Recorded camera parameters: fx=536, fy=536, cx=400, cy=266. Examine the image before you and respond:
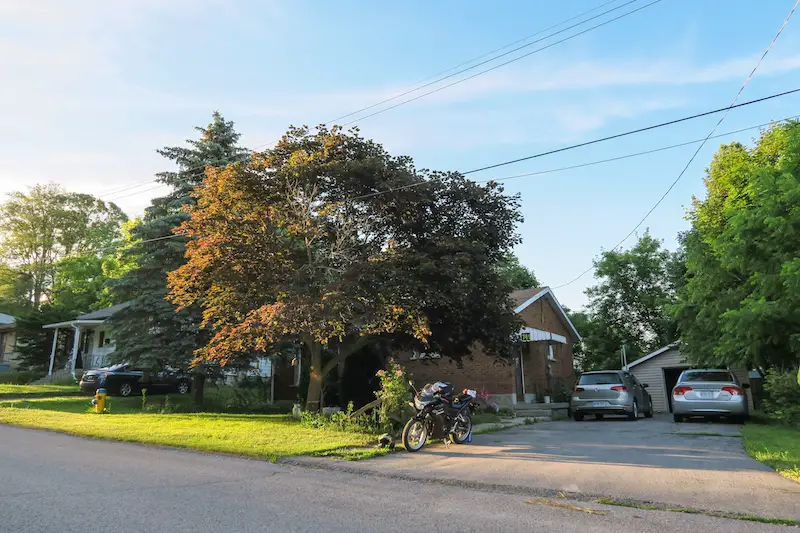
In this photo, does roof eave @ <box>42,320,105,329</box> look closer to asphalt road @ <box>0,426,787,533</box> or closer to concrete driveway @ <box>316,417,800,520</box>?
asphalt road @ <box>0,426,787,533</box>

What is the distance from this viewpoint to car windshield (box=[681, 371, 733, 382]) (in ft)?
50.5

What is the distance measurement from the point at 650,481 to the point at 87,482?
6.95 meters

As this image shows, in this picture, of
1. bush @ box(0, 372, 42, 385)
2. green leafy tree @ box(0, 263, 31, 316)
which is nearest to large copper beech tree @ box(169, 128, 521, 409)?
bush @ box(0, 372, 42, 385)

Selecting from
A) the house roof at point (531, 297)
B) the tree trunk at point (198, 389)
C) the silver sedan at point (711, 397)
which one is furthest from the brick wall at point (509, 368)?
the tree trunk at point (198, 389)

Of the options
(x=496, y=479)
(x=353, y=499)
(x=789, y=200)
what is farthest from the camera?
(x=789, y=200)

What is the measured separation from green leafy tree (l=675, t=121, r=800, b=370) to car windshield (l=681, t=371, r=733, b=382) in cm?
65

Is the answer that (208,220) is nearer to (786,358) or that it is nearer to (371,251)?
(371,251)

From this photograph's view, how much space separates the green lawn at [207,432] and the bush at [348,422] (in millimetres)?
306

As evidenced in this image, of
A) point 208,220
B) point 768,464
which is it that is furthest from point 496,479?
point 208,220

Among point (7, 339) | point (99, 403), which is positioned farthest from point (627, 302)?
point (7, 339)

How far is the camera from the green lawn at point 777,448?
7121mm

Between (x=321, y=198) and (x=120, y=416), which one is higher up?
(x=321, y=198)

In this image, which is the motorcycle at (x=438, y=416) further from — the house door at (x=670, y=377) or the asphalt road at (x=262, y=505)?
the house door at (x=670, y=377)

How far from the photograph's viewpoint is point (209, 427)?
41.5 feet
